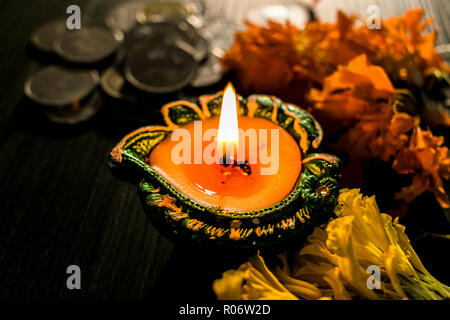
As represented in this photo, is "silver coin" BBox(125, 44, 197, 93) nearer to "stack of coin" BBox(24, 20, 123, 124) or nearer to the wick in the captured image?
"stack of coin" BBox(24, 20, 123, 124)

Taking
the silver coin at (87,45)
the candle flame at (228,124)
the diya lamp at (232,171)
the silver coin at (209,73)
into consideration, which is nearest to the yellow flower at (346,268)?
the diya lamp at (232,171)

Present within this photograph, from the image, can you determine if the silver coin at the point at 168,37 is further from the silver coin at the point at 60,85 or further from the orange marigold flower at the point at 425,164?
the orange marigold flower at the point at 425,164

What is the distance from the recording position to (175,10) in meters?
0.90

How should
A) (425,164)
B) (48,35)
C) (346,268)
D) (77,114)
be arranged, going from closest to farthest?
(346,268)
(425,164)
(77,114)
(48,35)

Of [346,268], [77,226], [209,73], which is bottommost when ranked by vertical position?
[77,226]

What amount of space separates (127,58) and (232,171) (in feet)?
1.36

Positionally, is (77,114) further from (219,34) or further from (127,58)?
(219,34)

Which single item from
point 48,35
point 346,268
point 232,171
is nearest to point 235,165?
point 232,171

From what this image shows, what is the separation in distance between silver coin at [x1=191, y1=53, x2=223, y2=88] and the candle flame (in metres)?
0.31

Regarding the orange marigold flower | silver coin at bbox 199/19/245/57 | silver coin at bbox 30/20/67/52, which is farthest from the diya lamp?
silver coin at bbox 30/20/67/52

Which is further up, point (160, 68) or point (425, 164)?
point (425, 164)

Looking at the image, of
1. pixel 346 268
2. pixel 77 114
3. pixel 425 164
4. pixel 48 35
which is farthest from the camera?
pixel 48 35
